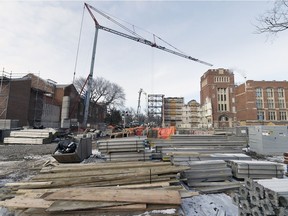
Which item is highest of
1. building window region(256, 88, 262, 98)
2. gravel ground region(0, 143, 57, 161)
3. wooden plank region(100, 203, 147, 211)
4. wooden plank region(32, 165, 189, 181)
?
building window region(256, 88, 262, 98)

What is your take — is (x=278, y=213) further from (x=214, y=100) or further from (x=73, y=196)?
(x=214, y=100)

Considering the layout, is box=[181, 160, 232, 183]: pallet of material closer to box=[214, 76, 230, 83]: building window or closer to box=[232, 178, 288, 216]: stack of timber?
box=[232, 178, 288, 216]: stack of timber

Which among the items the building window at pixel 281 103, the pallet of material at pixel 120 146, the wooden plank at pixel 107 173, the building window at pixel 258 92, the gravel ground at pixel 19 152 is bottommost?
the gravel ground at pixel 19 152

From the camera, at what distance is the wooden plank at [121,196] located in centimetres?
397

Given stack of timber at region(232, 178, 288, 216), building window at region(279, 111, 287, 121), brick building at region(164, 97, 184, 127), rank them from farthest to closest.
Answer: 1. building window at region(279, 111, 287, 121)
2. brick building at region(164, 97, 184, 127)
3. stack of timber at region(232, 178, 288, 216)

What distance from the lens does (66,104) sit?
127ft

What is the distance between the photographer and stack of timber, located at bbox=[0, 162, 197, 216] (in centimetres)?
387

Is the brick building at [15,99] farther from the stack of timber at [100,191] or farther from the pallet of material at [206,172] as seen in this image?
the pallet of material at [206,172]

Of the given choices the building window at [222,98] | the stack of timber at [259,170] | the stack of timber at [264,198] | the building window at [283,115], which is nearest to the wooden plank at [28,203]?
the stack of timber at [264,198]

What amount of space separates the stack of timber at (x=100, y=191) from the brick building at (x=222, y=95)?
5429cm

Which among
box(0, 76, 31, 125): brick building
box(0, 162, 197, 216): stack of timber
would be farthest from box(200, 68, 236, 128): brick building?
box(0, 162, 197, 216): stack of timber

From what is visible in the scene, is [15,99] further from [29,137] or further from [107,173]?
[107,173]

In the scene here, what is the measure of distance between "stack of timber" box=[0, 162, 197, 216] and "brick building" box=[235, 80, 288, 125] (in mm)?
55825

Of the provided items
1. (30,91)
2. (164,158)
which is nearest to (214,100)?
(30,91)
